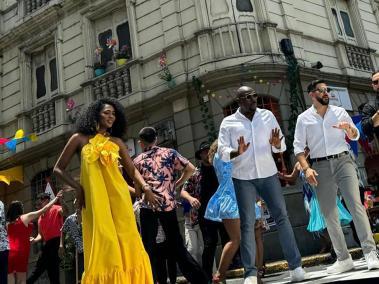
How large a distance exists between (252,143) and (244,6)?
7435mm

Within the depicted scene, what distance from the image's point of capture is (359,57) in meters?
13.1

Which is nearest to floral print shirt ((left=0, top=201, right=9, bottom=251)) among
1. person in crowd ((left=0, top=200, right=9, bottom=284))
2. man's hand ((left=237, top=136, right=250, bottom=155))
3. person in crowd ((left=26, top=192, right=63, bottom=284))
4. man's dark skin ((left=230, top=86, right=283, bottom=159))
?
person in crowd ((left=0, top=200, right=9, bottom=284))

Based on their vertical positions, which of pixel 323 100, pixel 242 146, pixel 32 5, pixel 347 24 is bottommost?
pixel 242 146

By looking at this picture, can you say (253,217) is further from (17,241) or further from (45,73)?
(45,73)

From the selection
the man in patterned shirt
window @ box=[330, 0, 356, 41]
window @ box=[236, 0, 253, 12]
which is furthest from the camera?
window @ box=[330, 0, 356, 41]

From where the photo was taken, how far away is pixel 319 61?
11.6m

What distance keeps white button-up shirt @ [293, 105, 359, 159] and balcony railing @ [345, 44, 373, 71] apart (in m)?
9.03

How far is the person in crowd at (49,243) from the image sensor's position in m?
7.35

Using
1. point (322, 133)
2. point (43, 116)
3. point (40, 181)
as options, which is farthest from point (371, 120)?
point (40, 181)

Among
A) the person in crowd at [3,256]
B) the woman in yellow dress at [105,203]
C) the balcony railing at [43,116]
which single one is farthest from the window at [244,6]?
the person in crowd at [3,256]

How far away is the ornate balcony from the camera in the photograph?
11977 mm

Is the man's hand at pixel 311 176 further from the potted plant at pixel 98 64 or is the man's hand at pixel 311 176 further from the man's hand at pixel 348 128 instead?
the potted plant at pixel 98 64

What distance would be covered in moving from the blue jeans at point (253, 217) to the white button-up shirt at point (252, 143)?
9 cm

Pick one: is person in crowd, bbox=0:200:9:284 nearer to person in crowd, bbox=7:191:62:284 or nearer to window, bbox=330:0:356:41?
person in crowd, bbox=7:191:62:284
